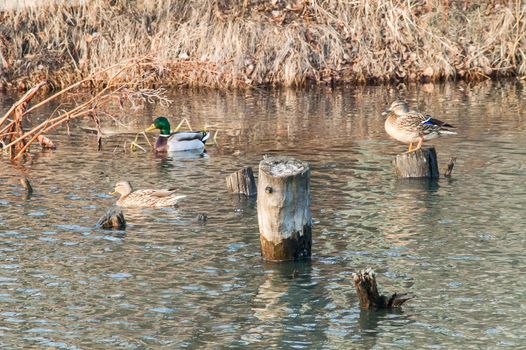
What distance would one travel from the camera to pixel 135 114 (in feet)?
72.5

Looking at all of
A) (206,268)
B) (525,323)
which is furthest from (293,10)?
(525,323)

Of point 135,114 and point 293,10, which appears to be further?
point 293,10

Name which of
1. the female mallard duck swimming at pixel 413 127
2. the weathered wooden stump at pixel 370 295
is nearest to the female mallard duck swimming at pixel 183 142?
the female mallard duck swimming at pixel 413 127

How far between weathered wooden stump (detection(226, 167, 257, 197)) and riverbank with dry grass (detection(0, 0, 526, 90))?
1058cm

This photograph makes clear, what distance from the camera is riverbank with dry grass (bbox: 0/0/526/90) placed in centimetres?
2517

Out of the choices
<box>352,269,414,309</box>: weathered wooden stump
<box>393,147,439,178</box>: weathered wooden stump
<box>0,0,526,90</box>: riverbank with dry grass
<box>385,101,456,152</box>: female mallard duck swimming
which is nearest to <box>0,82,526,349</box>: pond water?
<box>352,269,414,309</box>: weathered wooden stump

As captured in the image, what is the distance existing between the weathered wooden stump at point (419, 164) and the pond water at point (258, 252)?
0.74 feet

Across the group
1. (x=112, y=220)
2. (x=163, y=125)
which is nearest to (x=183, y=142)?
(x=163, y=125)

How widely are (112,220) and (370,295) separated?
4.15 m

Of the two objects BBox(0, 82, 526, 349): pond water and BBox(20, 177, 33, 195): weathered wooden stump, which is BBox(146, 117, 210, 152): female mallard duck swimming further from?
BBox(20, 177, 33, 195): weathered wooden stump

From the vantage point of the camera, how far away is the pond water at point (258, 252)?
9.33 metres

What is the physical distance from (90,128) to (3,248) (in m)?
7.43

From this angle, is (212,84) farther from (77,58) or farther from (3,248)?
(3,248)

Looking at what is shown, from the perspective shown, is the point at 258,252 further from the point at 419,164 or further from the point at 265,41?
the point at 265,41
